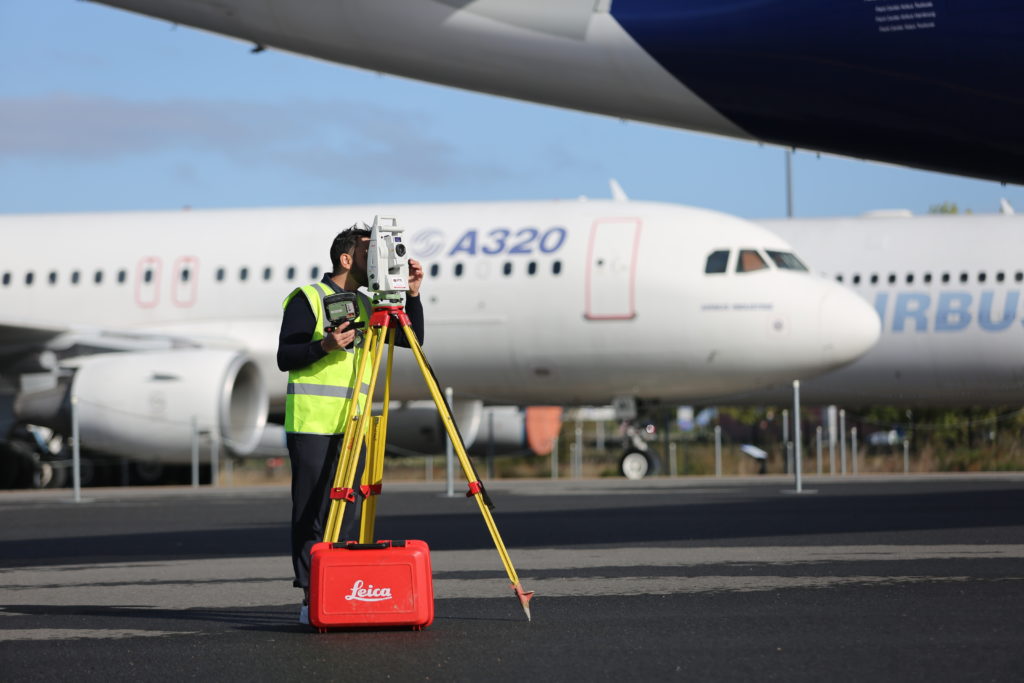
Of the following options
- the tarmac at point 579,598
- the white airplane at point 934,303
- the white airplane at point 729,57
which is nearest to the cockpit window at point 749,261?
the white airplane at point 934,303

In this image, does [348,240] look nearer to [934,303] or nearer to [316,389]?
[316,389]

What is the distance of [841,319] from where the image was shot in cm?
1872

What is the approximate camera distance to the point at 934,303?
816 inches

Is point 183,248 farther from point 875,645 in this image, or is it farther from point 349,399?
point 875,645

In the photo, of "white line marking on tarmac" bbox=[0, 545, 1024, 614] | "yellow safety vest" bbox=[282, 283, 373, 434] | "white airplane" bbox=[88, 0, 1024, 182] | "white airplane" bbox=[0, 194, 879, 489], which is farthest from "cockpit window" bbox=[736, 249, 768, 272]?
"yellow safety vest" bbox=[282, 283, 373, 434]

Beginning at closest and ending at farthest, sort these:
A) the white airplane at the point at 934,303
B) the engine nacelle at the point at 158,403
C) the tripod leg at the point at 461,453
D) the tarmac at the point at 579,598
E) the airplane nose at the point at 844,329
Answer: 1. the tarmac at the point at 579,598
2. the tripod leg at the point at 461,453
3. the engine nacelle at the point at 158,403
4. the airplane nose at the point at 844,329
5. the white airplane at the point at 934,303

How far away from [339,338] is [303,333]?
30cm

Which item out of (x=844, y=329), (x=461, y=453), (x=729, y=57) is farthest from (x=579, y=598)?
(x=844, y=329)

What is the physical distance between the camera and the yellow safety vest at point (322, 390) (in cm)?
634

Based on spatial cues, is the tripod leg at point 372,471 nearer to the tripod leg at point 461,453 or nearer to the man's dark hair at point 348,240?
the tripod leg at point 461,453

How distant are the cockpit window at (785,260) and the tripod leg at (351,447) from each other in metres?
13.5

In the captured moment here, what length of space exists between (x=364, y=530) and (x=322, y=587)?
0.53 m

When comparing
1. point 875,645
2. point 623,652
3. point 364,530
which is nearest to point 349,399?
point 364,530

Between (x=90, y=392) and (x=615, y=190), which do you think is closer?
(x=90, y=392)
